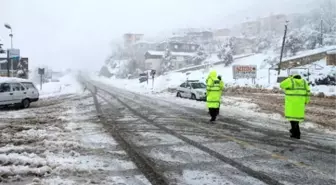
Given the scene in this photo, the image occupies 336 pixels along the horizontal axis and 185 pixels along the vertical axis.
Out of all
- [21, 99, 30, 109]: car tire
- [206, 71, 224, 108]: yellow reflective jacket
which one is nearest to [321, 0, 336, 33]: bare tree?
[21, 99, 30, 109]: car tire

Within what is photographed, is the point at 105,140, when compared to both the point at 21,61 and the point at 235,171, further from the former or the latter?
the point at 21,61

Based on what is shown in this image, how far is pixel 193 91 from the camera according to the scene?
2723 centimetres

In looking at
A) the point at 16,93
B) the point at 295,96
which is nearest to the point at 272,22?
the point at 16,93

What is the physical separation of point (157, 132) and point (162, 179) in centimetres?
505

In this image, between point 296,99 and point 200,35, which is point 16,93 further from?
point 200,35

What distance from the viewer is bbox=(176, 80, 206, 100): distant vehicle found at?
26328mm

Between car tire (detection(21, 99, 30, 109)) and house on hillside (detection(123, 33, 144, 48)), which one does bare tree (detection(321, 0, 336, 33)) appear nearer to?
house on hillside (detection(123, 33, 144, 48))

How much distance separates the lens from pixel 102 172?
6367 millimetres

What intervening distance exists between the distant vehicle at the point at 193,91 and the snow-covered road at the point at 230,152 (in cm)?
1321

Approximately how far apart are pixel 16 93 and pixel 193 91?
12.1 meters

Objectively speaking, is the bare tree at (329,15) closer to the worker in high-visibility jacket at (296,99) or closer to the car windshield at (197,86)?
the car windshield at (197,86)

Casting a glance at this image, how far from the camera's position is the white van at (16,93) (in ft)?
67.4

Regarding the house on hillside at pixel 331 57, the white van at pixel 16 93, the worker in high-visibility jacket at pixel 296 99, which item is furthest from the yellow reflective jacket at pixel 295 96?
the house on hillside at pixel 331 57

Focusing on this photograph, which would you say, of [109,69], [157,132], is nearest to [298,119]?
[157,132]
